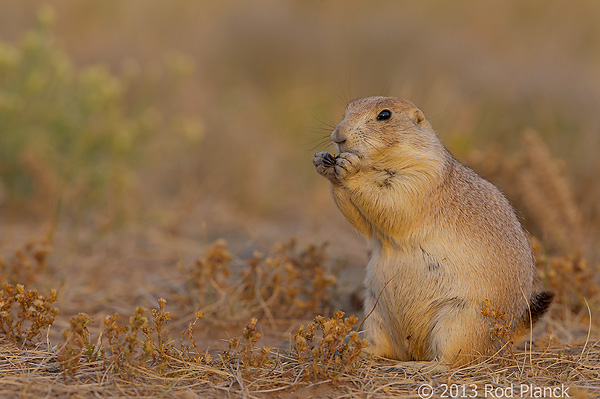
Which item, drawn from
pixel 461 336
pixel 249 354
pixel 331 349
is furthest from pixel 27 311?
Answer: pixel 461 336

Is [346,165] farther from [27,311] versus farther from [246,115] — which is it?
[246,115]

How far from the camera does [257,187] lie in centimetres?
817

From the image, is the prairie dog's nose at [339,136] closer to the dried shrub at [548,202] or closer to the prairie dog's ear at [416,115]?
the prairie dog's ear at [416,115]

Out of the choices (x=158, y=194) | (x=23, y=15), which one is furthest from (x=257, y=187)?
(x=23, y=15)

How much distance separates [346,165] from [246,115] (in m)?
6.11

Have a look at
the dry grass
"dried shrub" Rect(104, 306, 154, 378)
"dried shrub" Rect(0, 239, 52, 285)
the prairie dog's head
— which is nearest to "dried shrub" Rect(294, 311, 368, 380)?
the dry grass

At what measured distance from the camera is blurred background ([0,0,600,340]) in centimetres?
616

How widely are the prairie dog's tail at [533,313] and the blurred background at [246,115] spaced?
944 millimetres

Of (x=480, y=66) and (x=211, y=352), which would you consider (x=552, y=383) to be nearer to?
(x=211, y=352)

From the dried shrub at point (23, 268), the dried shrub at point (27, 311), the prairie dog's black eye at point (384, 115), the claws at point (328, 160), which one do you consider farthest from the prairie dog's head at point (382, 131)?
the dried shrub at point (23, 268)

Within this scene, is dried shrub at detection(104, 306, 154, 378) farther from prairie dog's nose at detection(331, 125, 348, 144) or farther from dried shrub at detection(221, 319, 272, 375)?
prairie dog's nose at detection(331, 125, 348, 144)

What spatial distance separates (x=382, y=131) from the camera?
381cm

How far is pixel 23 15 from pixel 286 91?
482 cm

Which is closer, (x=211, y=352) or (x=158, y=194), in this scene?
(x=211, y=352)
